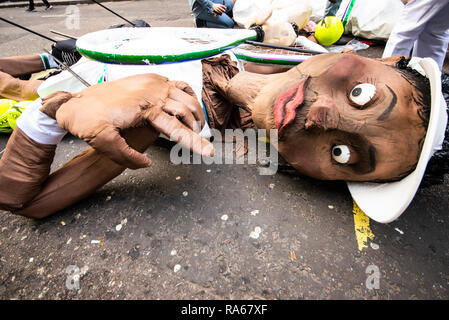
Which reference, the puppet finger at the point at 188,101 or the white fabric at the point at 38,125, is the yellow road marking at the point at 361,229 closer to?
the puppet finger at the point at 188,101

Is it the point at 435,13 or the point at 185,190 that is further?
the point at 435,13

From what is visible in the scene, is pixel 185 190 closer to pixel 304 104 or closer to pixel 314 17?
pixel 304 104

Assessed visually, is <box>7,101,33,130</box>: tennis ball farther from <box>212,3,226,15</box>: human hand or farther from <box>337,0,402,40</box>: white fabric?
<box>337,0,402,40</box>: white fabric

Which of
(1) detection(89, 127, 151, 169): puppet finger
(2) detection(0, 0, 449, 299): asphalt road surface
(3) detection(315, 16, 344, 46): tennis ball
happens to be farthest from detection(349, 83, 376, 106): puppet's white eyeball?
(3) detection(315, 16, 344, 46): tennis ball

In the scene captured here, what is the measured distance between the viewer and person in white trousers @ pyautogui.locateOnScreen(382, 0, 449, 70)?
101 inches

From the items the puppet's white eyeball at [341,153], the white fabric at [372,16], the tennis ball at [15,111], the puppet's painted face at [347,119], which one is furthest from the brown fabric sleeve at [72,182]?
the white fabric at [372,16]

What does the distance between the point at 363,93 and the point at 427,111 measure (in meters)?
0.32

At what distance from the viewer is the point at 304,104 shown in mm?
1332

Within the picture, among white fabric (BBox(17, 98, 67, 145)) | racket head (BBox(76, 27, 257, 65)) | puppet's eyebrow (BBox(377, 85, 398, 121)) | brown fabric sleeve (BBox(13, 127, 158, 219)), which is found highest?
racket head (BBox(76, 27, 257, 65))

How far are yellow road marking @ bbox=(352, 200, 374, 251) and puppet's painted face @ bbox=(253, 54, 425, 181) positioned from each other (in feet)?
1.18

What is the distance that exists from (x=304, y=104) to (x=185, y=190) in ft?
3.46

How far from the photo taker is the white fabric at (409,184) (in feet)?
3.50
